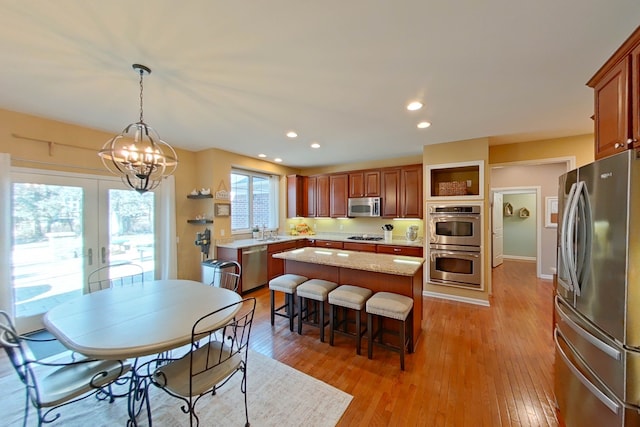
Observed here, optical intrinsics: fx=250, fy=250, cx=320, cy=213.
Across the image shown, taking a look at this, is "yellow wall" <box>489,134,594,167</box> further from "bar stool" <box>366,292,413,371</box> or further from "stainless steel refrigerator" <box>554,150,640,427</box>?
"bar stool" <box>366,292,413,371</box>

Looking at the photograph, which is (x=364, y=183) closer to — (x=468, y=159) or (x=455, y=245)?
(x=468, y=159)

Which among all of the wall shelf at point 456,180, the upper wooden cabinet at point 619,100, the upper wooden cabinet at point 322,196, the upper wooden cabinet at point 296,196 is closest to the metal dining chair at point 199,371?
the upper wooden cabinet at point 619,100

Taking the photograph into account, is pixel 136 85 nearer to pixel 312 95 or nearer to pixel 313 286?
pixel 312 95

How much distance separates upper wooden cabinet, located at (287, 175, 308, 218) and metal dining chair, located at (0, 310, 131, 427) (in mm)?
4743

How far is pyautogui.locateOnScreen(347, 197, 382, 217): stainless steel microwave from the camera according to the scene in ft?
17.6

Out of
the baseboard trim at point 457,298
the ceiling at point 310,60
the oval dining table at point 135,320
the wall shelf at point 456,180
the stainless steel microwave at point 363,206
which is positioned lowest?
the baseboard trim at point 457,298

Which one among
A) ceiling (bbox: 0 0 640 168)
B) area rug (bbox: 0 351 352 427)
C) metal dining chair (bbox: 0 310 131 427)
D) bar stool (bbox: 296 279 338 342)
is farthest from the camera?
bar stool (bbox: 296 279 338 342)

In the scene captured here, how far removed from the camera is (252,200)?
5.71m

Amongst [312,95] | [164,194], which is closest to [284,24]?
[312,95]

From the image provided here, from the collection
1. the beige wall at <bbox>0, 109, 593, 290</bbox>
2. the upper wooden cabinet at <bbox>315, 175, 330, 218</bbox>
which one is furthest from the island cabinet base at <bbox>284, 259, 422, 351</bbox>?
the upper wooden cabinet at <bbox>315, 175, 330, 218</bbox>

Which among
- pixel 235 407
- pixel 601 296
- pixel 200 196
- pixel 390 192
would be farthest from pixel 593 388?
pixel 200 196

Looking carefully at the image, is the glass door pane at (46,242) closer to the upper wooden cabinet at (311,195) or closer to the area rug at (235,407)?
the area rug at (235,407)

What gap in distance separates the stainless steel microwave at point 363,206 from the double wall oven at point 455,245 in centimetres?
124

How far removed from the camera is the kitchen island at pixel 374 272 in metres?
2.69
